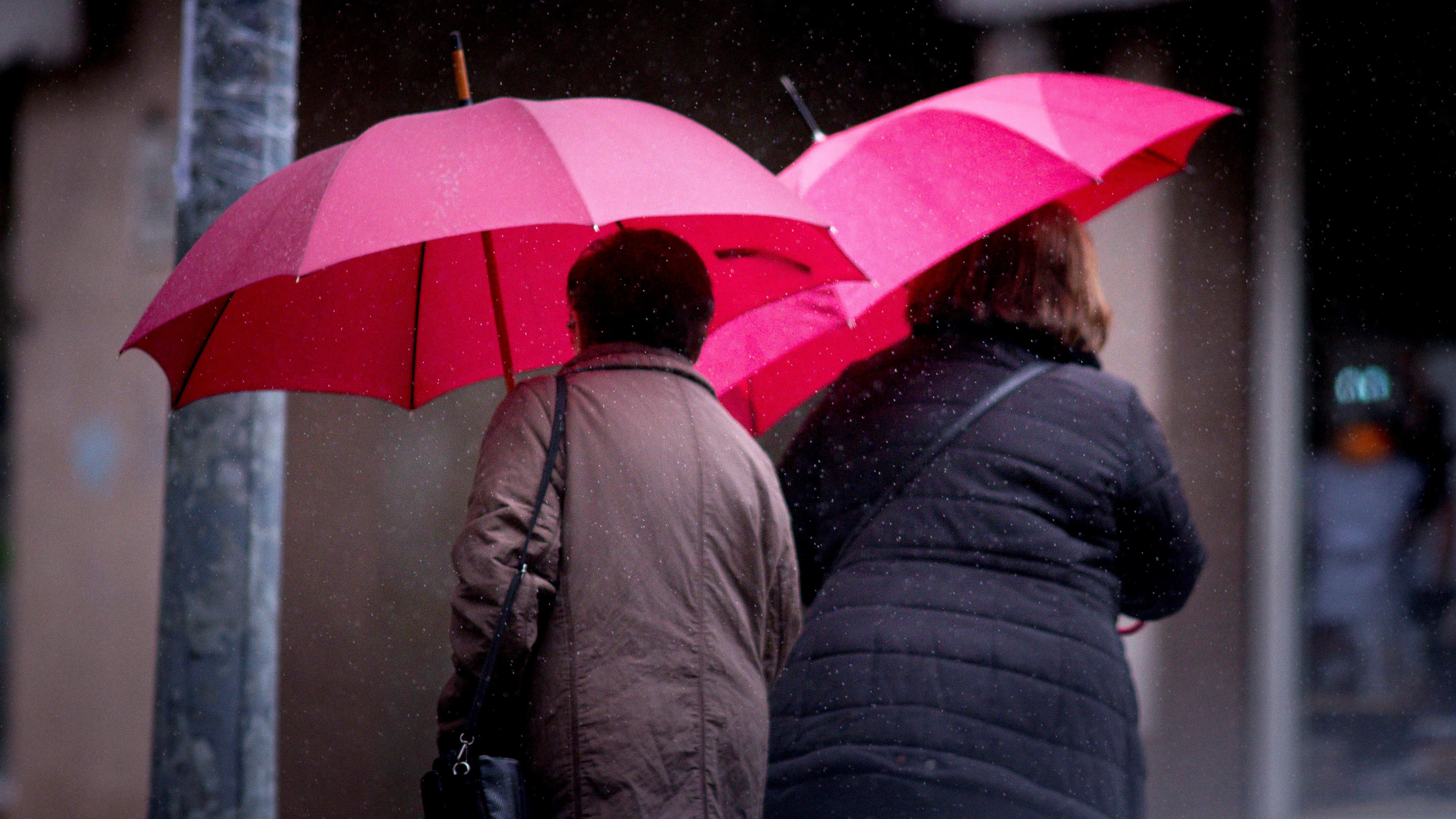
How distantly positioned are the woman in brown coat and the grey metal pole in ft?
3.18

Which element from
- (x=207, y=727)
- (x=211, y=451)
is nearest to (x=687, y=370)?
(x=211, y=451)

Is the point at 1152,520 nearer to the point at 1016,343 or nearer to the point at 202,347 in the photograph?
the point at 1016,343

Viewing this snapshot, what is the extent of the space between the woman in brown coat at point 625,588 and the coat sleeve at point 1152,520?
2.08ft

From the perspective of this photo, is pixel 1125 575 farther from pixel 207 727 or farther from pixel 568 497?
pixel 207 727

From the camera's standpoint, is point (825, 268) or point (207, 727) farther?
point (207, 727)

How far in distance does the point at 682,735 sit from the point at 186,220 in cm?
160

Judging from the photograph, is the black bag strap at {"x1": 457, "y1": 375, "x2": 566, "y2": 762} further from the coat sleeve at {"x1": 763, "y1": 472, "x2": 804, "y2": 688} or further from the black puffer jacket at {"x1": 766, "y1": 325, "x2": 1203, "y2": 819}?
the black puffer jacket at {"x1": 766, "y1": 325, "x2": 1203, "y2": 819}

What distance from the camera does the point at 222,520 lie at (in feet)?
8.24

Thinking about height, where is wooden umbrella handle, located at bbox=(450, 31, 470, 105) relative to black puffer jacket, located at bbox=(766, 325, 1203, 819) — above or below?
above

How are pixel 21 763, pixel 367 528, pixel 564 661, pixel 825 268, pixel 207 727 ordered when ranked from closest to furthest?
pixel 564 661
pixel 825 268
pixel 207 727
pixel 367 528
pixel 21 763

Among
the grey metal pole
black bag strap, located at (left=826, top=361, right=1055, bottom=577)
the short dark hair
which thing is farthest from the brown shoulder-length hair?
the grey metal pole

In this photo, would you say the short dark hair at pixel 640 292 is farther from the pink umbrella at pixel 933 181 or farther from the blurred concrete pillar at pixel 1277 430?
the blurred concrete pillar at pixel 1277 430

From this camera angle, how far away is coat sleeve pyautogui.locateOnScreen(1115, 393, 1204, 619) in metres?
2.09

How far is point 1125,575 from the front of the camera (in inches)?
86.0
